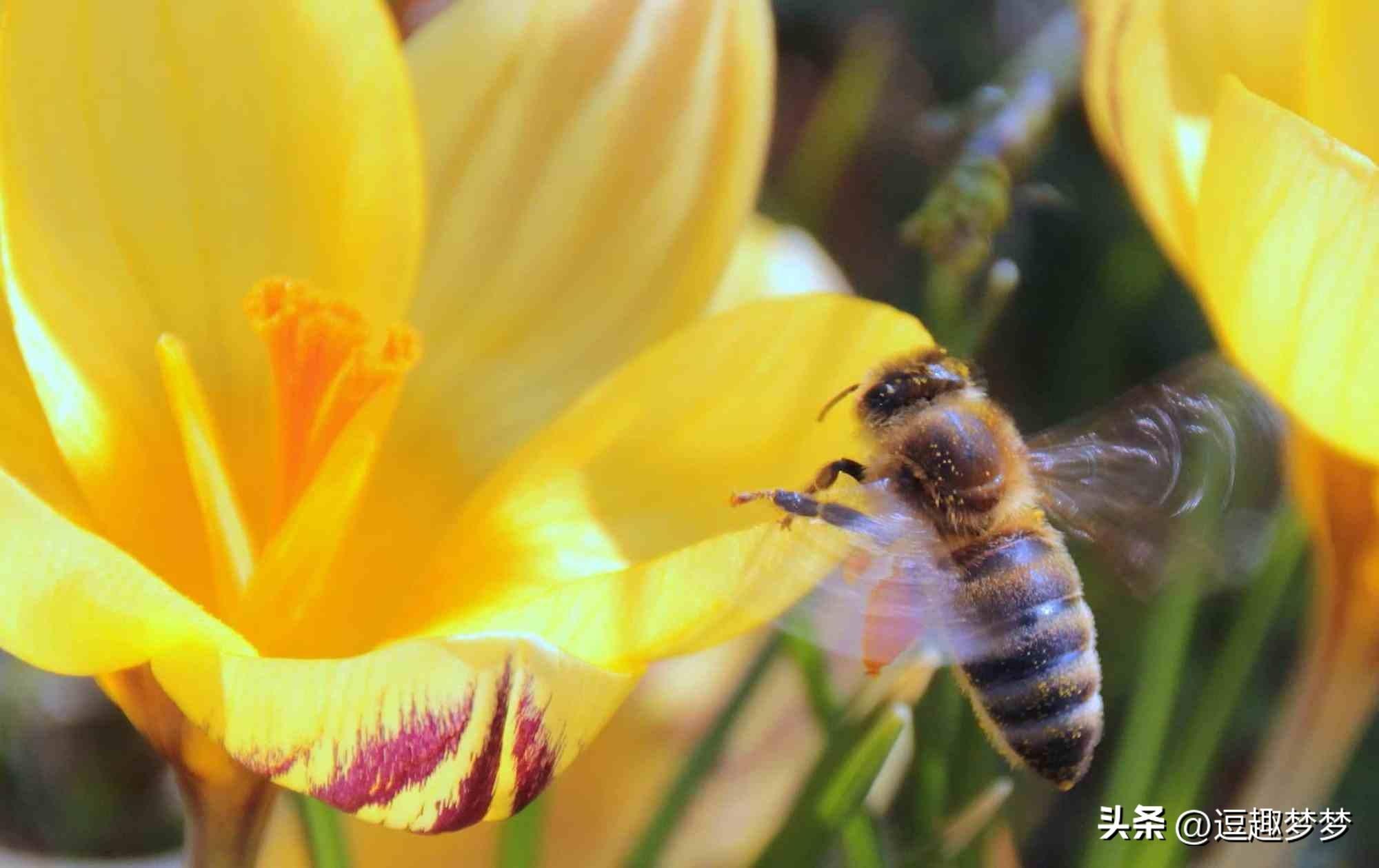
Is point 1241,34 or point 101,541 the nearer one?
point 101,541

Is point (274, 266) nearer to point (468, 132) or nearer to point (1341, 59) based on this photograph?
point (468, 132)

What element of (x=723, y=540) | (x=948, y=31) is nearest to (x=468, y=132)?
(x=723, y=540)

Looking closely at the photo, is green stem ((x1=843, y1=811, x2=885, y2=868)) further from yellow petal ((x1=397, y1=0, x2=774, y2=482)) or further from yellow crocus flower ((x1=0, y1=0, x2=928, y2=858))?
yellow petal ((x1=397, y1=0, x2=774, y2=482))

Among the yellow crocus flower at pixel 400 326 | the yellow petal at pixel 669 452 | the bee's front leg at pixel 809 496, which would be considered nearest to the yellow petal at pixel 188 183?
the yellow crocus flower at pixel 400 326

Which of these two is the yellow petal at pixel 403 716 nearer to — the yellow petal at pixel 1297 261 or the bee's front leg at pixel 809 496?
the bee's front leg at pixel 809 496

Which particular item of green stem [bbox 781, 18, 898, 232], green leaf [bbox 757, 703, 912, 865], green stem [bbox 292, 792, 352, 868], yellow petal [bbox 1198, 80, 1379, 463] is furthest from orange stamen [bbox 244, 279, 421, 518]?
green stem [bbox 781, 18, 898, 232]

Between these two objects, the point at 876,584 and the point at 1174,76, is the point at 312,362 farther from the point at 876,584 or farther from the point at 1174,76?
the point at 1174,76

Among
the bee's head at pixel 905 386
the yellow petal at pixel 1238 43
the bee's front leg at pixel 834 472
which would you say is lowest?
the bee's front leg at pixel 834 472
